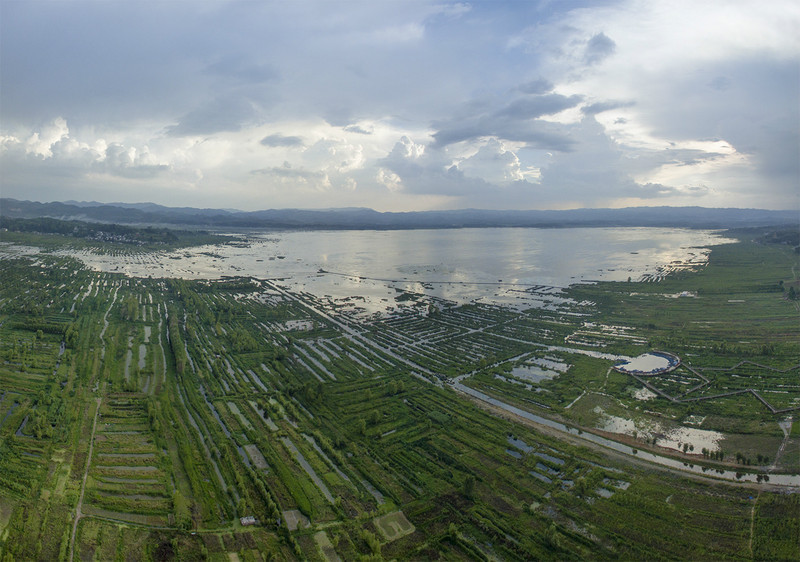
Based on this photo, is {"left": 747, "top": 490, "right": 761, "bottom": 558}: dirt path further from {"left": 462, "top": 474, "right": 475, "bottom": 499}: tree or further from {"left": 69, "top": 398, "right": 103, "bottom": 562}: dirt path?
{"left": 69, "top": 398, "right": 103, "bottom": 562}: dirt path

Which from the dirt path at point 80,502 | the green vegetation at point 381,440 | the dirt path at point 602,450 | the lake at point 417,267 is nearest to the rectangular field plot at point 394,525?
the green vegetation at point 381,440

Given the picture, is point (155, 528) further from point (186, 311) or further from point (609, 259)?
point (609, 259)

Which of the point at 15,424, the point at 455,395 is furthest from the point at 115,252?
the point at 455,395

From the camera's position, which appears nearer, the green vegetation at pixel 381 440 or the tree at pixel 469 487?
the green vegetation at pixel 381 440

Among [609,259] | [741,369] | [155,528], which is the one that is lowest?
[155,528]

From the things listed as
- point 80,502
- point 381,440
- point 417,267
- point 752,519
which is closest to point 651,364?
point 752,519

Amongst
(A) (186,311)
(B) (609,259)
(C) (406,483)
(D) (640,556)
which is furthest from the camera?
(B) (609,259)

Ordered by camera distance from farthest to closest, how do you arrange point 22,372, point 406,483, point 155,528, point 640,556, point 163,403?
point 22,372 → point 163,403 → point 406,483 → point 155,528 → point 640,556

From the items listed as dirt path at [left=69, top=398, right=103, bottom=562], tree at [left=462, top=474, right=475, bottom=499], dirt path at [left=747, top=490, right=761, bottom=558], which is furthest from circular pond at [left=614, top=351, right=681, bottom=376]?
dirt path at [left=69, top=398, right=103, bottom=562]

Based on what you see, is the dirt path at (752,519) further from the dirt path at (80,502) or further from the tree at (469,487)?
the dirt path at (80,502)
